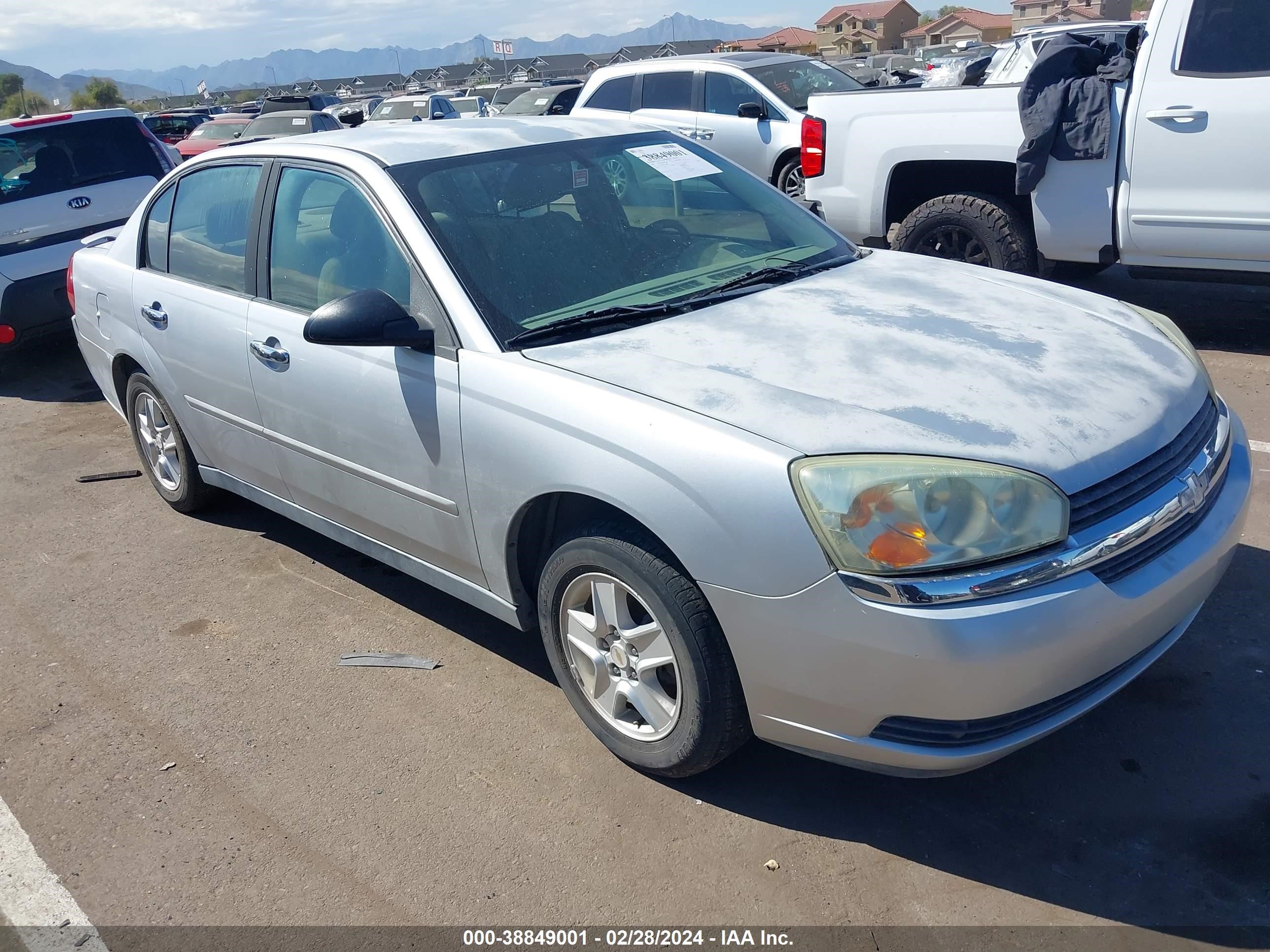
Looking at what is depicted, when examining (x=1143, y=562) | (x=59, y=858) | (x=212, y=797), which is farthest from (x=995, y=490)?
(x=59, y=858)

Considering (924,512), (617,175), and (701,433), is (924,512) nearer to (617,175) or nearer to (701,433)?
(701,433)

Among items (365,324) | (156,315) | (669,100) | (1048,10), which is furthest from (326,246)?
(1048,10)

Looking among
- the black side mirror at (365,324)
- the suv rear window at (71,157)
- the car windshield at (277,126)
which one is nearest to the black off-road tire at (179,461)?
the black side mirror at (365,324)

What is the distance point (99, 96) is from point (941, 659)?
302 feet

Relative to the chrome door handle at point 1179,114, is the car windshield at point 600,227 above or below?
below

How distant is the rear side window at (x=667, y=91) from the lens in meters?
11.3

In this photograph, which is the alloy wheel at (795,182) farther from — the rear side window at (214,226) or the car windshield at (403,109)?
the car windshield at (403,109)

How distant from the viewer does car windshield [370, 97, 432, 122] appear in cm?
2038

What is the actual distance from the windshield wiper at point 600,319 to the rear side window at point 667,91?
28.6ft

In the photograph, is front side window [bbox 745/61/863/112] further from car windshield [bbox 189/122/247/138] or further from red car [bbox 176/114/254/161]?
car windshield [bbox 189/122/247/138]

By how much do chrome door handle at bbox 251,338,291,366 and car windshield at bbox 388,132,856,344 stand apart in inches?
29.3

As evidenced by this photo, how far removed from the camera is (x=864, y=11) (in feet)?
293

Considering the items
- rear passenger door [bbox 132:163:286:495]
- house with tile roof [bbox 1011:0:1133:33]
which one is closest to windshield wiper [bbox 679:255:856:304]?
rear passenger door [bbox 132:163:286:495]

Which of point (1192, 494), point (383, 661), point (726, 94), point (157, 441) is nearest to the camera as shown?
point (1192, 494)
